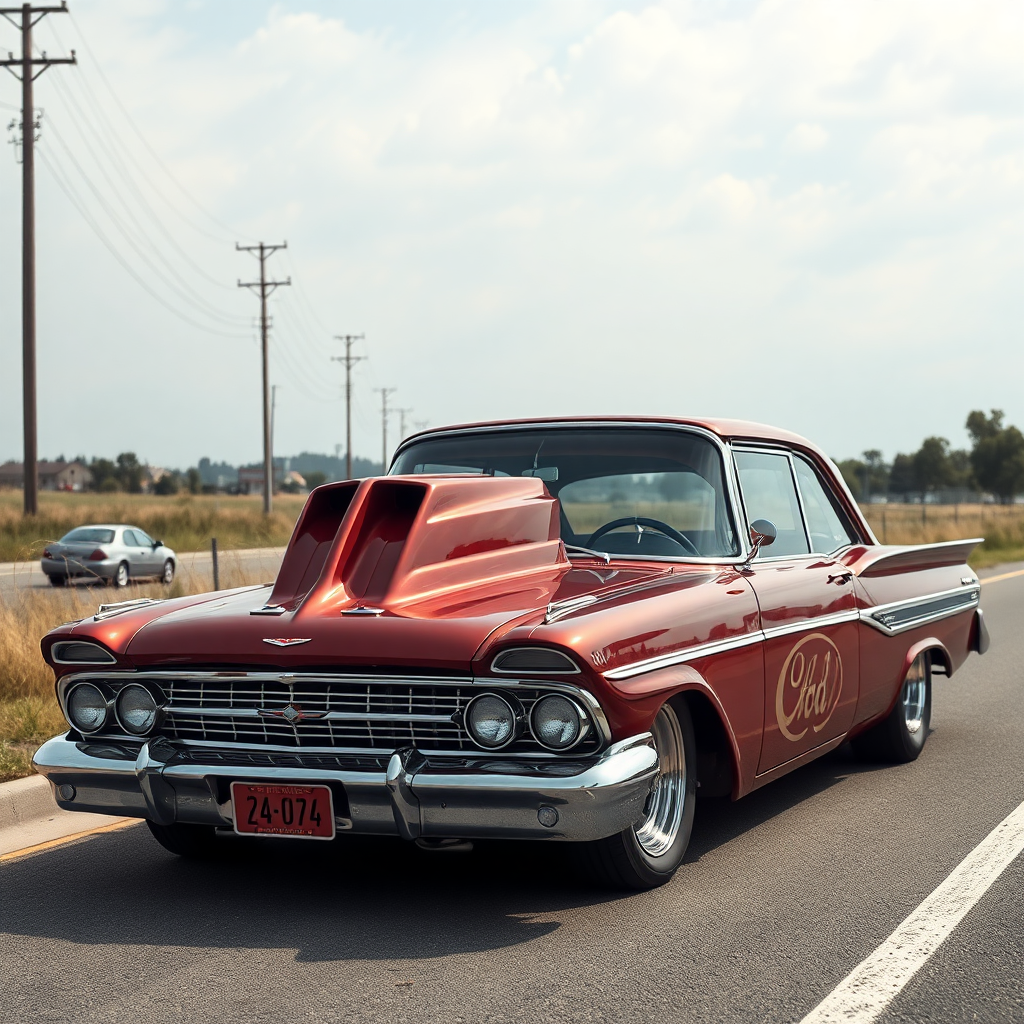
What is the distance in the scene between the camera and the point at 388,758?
4.24 meters

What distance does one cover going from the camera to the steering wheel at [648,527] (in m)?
5.54

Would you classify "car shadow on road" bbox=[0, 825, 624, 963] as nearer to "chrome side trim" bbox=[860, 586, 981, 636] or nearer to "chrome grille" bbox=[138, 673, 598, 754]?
"chrome grille" bbox=[138, 673, 598, 754]

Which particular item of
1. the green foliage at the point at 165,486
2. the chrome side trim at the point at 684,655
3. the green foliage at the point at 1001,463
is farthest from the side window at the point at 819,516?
the green foliage at the point at 165,486

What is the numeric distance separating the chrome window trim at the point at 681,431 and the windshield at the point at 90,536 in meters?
19.6

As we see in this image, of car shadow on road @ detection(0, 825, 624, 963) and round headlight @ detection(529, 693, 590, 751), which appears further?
car shadow on road @ detection(0, 825, 624, 963)

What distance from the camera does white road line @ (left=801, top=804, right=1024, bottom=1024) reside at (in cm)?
361

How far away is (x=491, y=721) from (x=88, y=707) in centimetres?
155

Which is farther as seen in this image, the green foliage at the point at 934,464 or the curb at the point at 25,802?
the green foliage at the point at 934,464

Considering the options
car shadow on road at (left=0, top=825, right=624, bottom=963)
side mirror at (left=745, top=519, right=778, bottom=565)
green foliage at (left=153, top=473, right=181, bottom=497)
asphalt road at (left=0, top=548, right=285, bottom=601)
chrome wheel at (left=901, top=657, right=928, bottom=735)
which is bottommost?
car shadow on road at (left=0, top=825, right=624, bottom=963)

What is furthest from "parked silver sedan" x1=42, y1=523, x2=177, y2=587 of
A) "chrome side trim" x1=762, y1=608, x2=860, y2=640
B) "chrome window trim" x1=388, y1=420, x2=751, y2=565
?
"chrome side trim" x1=762, y1=608, x2=860, y2=640

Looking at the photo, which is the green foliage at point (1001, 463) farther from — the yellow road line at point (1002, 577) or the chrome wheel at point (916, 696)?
the chrome wheel at point (916, 696)

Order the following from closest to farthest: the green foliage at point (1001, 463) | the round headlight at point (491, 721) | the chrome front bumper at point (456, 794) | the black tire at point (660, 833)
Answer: the chrome front bumper at point (456, 794) < the round headlight at point (491, 721) < the black tire at point (660, 833) < the green foliage at point (1001, 463)

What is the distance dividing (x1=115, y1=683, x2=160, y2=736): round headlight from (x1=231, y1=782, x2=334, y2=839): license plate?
0.50 metres

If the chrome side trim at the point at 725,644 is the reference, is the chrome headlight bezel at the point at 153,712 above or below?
below
